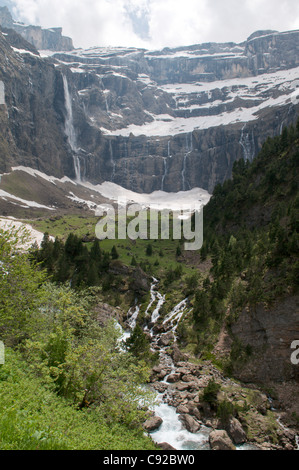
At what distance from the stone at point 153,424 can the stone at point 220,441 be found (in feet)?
15.3

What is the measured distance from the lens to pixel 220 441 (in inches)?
935

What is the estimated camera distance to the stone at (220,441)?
76.8ft

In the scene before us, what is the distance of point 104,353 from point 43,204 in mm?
178384

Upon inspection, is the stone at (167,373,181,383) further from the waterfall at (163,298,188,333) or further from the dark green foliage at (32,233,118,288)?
the dark green foliage at (32,233,118,288)

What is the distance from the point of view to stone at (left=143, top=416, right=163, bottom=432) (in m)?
26.0

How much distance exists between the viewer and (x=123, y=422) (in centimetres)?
2130

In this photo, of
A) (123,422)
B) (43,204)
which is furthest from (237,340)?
(43,204)

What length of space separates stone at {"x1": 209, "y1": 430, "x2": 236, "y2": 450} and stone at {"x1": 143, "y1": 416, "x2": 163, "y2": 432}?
4650 millimetres

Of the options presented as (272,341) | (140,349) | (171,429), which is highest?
(272,341)

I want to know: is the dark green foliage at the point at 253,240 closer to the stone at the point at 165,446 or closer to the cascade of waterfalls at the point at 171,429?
the cascade of waterfalls at the point at 171,429

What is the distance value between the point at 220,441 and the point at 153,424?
573 centimetres

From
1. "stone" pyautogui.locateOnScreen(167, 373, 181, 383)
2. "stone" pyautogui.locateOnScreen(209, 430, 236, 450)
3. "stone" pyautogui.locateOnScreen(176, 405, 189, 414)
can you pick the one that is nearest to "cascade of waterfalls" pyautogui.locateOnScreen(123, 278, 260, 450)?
"stone" pyautogui.locateOnScreen(176, 405, 189, 414)

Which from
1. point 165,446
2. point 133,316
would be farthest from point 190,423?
point 133,316

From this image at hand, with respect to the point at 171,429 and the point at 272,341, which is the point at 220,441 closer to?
the point at 171,429
